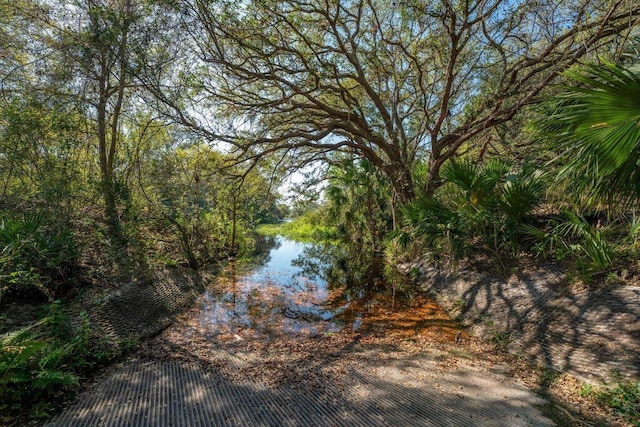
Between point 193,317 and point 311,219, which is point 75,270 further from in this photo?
point 311,219

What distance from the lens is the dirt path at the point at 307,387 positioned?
2301 mm

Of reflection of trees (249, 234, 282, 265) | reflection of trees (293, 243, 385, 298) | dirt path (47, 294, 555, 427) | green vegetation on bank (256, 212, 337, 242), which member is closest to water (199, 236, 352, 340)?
reflection of trees (293, 243, 385, 298)

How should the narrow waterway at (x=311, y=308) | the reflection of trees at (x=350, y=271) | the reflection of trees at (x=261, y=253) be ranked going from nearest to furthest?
the narrow waterway at (x=311, y=308) → the reflection of trees at (x=350, y=271) → the reflection of trees at (x=261, y=253)

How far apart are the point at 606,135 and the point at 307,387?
338 cm

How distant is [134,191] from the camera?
7281 millimetres

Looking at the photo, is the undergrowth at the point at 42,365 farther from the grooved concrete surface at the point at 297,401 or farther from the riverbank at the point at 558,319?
the riverbank at the point at 558,319

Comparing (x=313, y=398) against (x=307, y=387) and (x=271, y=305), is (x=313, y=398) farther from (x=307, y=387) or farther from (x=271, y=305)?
(x=271, y=305)

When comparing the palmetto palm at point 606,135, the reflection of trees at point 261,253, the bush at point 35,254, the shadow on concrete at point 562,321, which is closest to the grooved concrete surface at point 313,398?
the shadow on concrete at point 562,321

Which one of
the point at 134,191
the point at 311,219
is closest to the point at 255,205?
the point at 134,191

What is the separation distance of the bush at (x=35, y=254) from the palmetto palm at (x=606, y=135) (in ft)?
17.2

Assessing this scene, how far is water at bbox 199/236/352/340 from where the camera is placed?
507 centimetres

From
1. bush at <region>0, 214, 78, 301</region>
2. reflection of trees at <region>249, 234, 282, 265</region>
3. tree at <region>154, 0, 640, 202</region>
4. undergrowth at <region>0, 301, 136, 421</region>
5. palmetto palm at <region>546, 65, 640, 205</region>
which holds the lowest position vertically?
reflection of trees at <region>249, 234, 282, 265</region>

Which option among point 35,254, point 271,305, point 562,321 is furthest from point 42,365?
point 562,321

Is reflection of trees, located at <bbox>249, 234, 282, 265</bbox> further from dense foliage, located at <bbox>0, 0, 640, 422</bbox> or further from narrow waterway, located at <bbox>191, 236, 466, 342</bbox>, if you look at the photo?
dense foliage, located at <bbox>0, 0, 640, 422</bbox>
